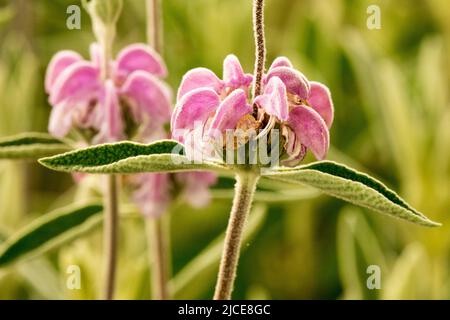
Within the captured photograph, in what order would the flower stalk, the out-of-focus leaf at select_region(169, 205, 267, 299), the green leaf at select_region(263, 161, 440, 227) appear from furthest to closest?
the out-of-focus leaf at select_region(169, 205, 267, 299) < the flower stalk < the green leaf at select_region(263, 161, 440, 227)

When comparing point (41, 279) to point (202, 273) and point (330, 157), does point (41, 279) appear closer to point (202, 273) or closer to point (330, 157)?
point (202, 273)

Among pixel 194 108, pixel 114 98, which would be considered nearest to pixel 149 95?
pixel 114 98

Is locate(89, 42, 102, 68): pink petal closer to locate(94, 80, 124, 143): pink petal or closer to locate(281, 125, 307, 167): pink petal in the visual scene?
locate(94, 80, 124, 143): pink petal

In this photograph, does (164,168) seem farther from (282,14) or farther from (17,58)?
(282,14)

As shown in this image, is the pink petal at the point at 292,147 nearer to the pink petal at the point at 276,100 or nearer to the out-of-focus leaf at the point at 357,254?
the pink petal at the point at 276,100

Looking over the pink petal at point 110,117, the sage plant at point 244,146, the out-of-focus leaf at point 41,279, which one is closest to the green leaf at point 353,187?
the sage plant at point 244,146

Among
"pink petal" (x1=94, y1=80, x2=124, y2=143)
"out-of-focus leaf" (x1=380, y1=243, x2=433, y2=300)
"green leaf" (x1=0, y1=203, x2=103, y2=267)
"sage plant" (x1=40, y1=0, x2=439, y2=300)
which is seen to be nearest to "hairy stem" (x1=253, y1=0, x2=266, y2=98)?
"sage plant" (x1=40, y1=0, x2=439, y2=300)
